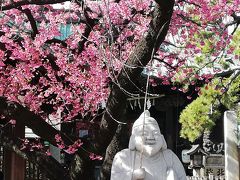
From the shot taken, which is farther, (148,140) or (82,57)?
(82,57)

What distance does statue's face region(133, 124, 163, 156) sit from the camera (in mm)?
5898

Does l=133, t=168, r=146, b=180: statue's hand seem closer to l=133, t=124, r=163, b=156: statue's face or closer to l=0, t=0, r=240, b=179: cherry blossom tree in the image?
l=133, t=124, r=163, b=156: statue's face

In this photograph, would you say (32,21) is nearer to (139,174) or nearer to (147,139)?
(147,139)

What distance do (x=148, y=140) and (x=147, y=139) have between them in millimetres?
16

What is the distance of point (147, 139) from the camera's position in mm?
5910

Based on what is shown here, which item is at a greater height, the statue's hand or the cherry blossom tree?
the cherry blossom tree

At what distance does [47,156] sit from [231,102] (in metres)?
4.48

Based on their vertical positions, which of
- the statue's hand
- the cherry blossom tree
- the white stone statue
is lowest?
the statue's hand

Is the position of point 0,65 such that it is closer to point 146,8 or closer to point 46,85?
point 46,85

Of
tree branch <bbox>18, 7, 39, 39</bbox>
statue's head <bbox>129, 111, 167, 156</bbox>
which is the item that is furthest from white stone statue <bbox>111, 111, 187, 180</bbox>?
tree branch <bbox>18, 7, 39, 39</bbox>

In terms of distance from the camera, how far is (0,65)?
842 centimetres

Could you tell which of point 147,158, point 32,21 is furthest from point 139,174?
point 32,21

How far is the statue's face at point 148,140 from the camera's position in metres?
5.90

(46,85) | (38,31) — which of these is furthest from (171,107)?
(38,31)
